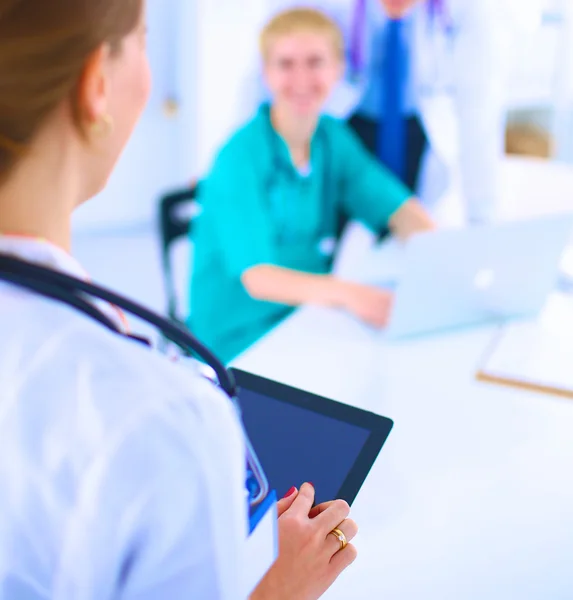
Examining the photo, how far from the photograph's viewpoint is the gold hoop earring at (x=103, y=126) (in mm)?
531

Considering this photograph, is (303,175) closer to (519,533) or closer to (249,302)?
(249,302)

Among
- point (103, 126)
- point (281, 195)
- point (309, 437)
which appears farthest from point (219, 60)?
point (103, 126)

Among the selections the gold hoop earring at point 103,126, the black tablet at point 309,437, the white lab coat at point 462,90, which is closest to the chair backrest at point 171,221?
the white lab coat at point 462,90

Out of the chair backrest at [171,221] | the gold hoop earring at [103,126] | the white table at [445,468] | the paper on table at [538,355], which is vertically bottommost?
the chair backrest at [171,221]

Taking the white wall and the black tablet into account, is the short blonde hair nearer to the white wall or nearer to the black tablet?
the black tablet

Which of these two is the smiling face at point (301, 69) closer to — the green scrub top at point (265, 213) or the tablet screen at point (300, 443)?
the green scrub top at point (265, 213)

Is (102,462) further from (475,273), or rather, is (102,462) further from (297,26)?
(297,26)

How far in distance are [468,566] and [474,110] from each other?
1446 millimetres

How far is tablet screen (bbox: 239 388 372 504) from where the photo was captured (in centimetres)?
89

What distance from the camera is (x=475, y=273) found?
51.3 inches

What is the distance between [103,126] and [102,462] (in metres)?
0.24

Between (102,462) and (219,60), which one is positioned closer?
(102,462)

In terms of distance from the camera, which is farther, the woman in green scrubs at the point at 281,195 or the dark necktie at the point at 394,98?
the dark necktie at the point at 394,98

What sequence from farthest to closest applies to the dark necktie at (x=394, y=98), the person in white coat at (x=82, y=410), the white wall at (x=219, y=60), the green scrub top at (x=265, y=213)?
the white wall at (x=219, y=60)
the dark necktie at (x=394, y=98)
the green scrub top at (x=265, y=213)
the person in white coat at (x=82, y=410)
